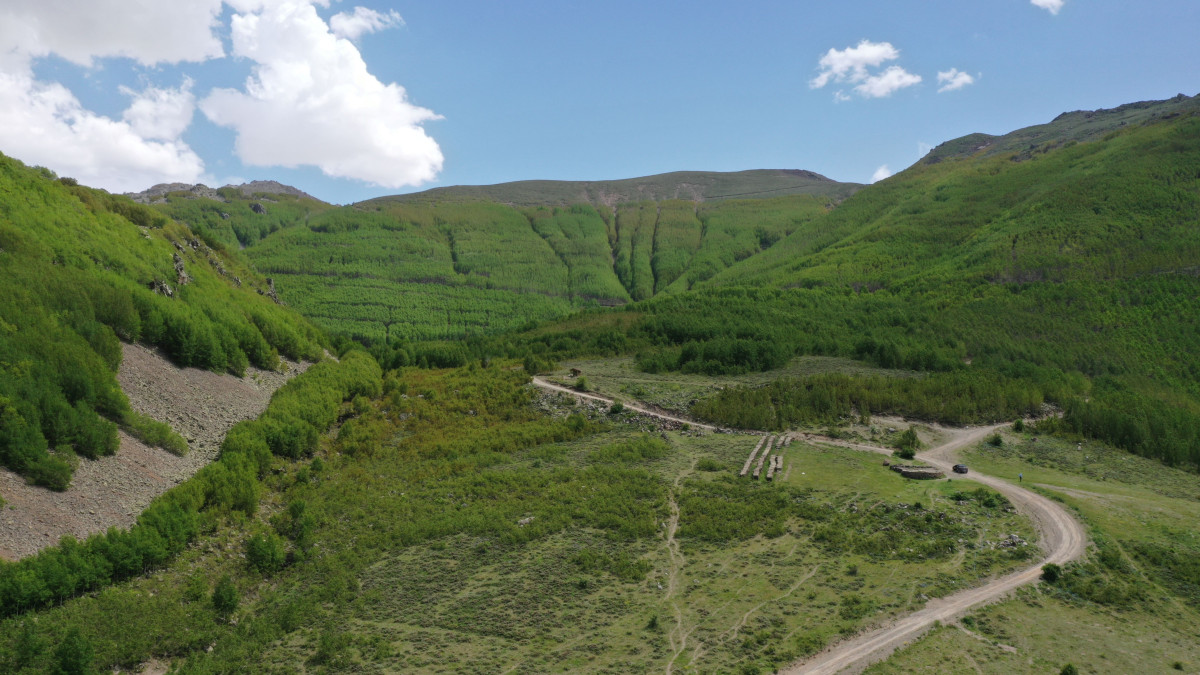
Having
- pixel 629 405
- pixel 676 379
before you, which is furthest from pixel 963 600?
pixel 676 379

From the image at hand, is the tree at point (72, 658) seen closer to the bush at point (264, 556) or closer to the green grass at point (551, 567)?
the green grass at point (551, 567)

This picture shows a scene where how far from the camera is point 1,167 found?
46.4m

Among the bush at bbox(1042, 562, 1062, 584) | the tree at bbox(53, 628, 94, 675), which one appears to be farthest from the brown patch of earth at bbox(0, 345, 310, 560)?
the bush at bbox(1042, 562, 1062, 584)

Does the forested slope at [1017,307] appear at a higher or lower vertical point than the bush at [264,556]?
higher

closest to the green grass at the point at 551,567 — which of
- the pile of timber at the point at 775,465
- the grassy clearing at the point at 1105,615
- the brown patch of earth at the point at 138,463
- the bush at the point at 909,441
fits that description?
the pile of timber at the point at 775,465

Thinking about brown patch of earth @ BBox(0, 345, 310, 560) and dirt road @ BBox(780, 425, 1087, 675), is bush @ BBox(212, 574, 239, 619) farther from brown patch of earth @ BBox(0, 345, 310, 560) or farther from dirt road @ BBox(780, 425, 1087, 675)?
dirt road @ BBox(780, 425, 1087, 675)

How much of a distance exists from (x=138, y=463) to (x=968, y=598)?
3591 cm

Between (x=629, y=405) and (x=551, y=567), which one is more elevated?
(x=629, y=405)

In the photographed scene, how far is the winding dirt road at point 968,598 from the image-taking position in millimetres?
18656

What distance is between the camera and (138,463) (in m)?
28.4

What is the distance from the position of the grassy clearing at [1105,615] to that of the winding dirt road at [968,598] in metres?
0.45

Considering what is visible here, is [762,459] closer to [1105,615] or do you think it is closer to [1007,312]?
[1105,615]

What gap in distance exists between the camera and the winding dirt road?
1866cm

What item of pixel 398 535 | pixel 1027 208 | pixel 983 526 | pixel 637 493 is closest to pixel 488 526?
pixel 398 535
